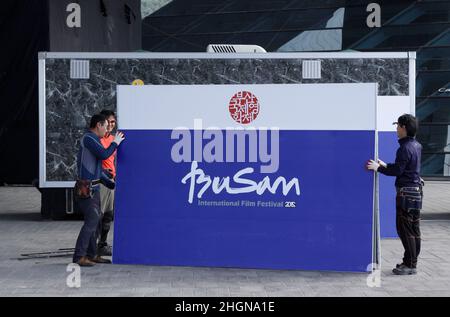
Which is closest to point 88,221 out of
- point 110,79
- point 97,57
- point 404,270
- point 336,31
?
point 404,270

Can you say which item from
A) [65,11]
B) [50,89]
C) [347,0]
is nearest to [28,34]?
[65,11]

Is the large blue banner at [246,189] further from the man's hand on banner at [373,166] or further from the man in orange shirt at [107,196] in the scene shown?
the man in orange shirt at [107,196]

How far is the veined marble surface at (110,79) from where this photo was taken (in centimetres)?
1276

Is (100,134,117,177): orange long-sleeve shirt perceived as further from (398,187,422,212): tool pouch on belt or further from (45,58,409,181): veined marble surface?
(398,187,422,212): tool pouch on belt

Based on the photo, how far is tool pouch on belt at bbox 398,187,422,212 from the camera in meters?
8.41

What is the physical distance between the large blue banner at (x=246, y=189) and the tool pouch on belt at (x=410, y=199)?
0.34 metres

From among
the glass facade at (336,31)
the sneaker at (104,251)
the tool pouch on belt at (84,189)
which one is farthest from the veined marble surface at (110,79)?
the glass facade at (336,31)

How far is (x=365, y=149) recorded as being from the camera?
8.41 m

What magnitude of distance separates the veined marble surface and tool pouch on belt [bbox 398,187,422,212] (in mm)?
4400

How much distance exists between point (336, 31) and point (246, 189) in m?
19.6

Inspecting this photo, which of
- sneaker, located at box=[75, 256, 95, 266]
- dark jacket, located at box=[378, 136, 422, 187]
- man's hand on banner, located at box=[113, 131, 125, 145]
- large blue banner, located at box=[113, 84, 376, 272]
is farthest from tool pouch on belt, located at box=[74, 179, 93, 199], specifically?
dark jacket, located at box=[378, 136, 422, 187]
